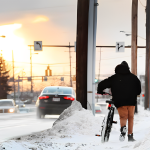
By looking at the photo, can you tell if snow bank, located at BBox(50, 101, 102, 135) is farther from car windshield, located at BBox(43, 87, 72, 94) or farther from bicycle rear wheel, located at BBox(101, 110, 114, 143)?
car windshield, located at BBox(43, 87, 72, 94)

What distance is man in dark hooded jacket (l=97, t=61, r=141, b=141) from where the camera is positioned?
22.4ft

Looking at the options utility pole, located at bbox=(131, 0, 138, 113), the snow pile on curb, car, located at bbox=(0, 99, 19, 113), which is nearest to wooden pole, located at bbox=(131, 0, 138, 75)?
utility pole, located at bbox=(131, 0, 138, 113)

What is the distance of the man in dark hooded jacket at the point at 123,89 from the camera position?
22.4ft

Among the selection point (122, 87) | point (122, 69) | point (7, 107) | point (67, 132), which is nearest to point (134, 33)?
point (7, 107)

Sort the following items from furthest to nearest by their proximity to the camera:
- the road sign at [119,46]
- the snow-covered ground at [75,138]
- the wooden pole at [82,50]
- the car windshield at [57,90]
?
the road sign at [119,46] < the car windshield at [57,90] < the wooden pole at [82,50] < the snow-covered ground at [75,138]

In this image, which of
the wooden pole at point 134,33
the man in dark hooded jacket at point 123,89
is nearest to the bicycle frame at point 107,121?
the man in dark hooded jacket at point 123,89

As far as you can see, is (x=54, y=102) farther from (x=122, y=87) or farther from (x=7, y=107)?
(x=122, y=87)

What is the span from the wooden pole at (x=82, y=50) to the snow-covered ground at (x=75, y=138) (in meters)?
0.76

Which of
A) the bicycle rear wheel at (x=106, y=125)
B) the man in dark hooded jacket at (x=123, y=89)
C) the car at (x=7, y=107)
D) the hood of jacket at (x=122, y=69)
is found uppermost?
the hood of jacket at (x=122, y=69)

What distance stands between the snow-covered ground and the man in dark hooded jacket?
0.61 m

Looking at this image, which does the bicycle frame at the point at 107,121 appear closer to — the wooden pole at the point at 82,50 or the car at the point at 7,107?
the wooden pole at the point at 82,50

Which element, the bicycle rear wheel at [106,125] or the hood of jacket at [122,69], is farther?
the hood of jacket at [122,69]

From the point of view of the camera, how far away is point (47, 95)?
50.1 ft

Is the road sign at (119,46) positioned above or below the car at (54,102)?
above
